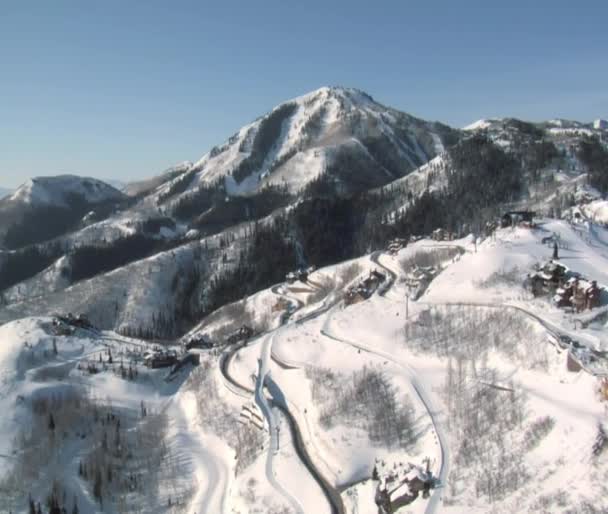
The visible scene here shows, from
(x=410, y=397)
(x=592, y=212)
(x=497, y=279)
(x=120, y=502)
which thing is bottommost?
(x=120, y=502)

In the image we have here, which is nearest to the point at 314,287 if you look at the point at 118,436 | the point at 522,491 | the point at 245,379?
the point at 245,379

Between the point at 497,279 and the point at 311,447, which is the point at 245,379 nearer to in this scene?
the point at 311,447

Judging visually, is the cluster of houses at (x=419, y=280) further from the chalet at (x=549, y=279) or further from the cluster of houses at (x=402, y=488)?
the cluster of houses at (x=402, y=488)

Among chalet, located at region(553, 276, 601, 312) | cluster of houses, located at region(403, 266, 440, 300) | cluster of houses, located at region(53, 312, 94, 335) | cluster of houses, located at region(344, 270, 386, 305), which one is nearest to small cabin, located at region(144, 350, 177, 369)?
cluster of houses, located at region(53, 312, 94, 335)

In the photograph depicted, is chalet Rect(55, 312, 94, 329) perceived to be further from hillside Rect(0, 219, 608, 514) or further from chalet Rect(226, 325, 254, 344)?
chalet Rect(226, 325, 254, 344)

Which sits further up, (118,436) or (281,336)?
(281,336)
